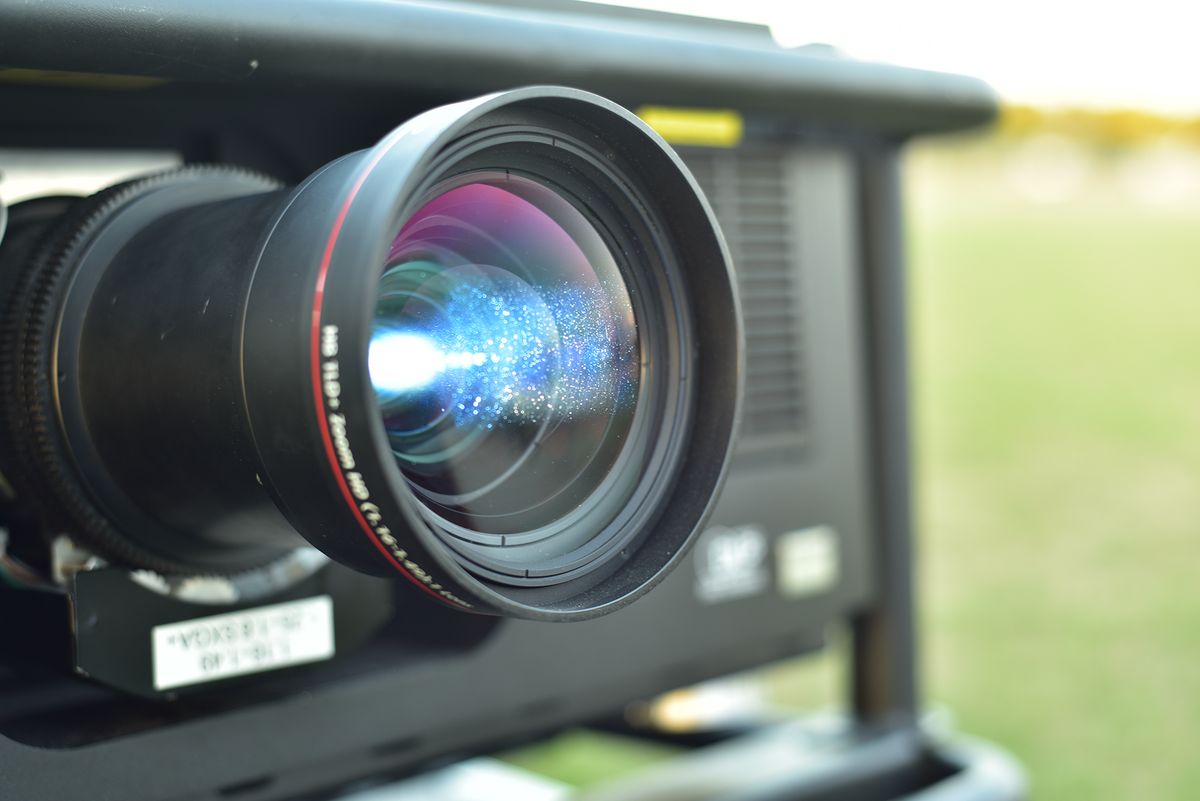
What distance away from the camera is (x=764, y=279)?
3.42 feet

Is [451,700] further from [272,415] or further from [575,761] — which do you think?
[575,761]

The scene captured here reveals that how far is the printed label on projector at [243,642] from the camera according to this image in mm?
741

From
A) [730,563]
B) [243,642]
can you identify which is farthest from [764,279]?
[243,642]

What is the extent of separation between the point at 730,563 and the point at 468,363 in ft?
1.24

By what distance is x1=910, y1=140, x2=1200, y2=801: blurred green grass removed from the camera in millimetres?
2262

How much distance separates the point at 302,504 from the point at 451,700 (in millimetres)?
284

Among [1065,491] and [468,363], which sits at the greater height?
[468,363]

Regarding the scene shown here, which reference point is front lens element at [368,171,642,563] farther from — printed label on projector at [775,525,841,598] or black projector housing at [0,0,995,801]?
printed label on projector at [775,525,841,598]

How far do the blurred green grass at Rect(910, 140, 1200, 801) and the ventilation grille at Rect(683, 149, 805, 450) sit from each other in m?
0.78

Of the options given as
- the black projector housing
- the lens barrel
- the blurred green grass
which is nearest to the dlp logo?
the black projector housing

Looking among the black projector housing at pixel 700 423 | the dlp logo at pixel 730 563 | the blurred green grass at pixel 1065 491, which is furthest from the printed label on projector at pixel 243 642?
the blurred green grass at pixel 1065 491

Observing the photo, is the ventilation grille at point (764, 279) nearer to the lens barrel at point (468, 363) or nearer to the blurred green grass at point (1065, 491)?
the lens barrel at point (468, 363)

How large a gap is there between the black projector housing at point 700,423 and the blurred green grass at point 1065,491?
0.74 m

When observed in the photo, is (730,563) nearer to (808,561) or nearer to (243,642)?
(808,561)
